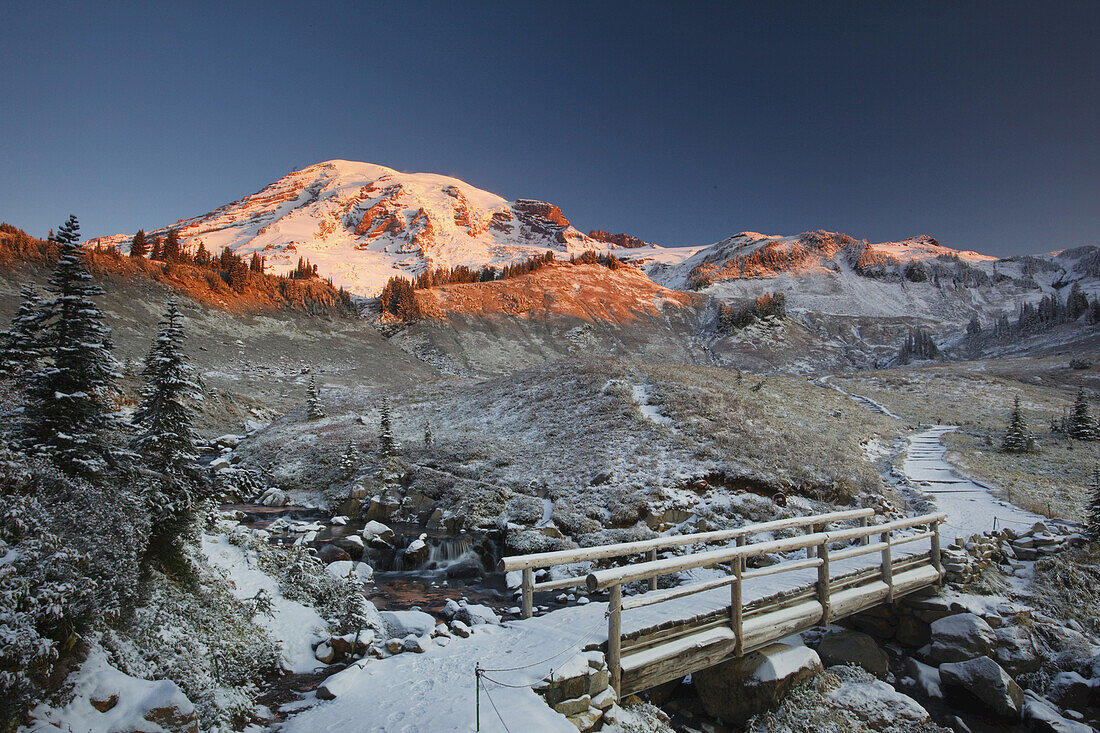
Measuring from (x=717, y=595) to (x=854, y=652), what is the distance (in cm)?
349

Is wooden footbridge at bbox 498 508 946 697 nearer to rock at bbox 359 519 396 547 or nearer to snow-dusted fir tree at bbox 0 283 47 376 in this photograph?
snow-dusted fir tree at bbox 0 283 47 376

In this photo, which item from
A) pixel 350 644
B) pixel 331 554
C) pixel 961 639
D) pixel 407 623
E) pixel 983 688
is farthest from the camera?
pixel 331 554

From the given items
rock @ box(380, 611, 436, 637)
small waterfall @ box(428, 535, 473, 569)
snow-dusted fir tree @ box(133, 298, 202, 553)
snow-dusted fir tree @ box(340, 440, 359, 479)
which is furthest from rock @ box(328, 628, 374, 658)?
snow-dusted fir tree @ box(340, 440, 359, 479)

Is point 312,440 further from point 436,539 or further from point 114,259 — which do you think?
point 114,259

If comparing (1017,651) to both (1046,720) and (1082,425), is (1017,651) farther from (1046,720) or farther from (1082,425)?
(1082,425)

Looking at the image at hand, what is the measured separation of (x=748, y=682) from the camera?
796 centimetres

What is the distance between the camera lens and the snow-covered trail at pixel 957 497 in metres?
15.0

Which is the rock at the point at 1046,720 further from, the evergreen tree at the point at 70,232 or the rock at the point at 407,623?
the evergreen tree at the point at 70,232

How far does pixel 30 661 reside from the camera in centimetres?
427

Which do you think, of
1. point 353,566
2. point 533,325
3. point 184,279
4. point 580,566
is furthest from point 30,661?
point 533,325

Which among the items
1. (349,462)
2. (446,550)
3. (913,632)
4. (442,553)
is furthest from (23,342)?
(913,632)

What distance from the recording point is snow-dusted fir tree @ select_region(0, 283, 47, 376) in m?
8.53

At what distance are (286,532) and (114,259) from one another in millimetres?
73657

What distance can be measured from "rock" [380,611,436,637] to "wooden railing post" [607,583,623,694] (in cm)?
442
